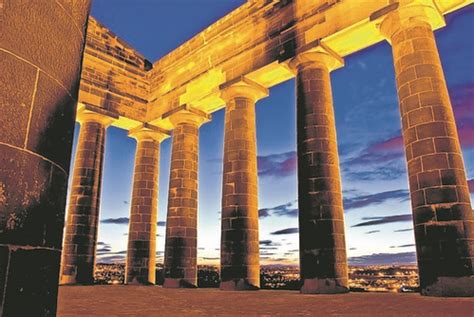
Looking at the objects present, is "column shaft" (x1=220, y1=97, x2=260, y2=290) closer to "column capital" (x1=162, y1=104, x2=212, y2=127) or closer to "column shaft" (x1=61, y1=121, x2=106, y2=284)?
"column capital" (x1=162, y1=104, x2=212, y2=127)

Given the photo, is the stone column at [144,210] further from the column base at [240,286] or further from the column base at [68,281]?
the column base at [240,286]

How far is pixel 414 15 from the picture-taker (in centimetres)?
1259

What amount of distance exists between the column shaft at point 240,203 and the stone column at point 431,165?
681 centimetres

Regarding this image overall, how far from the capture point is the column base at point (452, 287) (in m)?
9.39

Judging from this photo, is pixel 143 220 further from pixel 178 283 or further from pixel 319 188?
pixel 319 188

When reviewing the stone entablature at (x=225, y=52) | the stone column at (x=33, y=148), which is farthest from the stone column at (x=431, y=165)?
the stone column at (x=33, y=148)

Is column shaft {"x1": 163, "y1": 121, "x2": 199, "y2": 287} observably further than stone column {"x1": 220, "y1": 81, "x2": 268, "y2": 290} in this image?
Yes

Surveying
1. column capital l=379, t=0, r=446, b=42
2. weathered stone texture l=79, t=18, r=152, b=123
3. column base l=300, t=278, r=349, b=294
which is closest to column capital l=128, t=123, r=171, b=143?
weathered stone texture l=79, t=18, r=152, b=123

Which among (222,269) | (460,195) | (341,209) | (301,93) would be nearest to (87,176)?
(222,269)

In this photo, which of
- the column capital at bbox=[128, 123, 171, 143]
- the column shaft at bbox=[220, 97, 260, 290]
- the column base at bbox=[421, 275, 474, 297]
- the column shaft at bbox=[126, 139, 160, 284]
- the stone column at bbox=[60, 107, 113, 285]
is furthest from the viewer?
the column capital at bbox=[128, 123, 171, 143]

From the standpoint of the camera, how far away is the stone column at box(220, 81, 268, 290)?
1508 centimetres

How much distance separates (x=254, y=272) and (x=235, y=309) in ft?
22.2

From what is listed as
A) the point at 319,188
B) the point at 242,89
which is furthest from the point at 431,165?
the point at 242,89

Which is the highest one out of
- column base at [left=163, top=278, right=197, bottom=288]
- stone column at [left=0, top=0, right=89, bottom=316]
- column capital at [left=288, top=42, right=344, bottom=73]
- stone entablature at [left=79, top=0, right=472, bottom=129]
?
stone entablature at [left=79, top=0, right=472, bottom=129]
